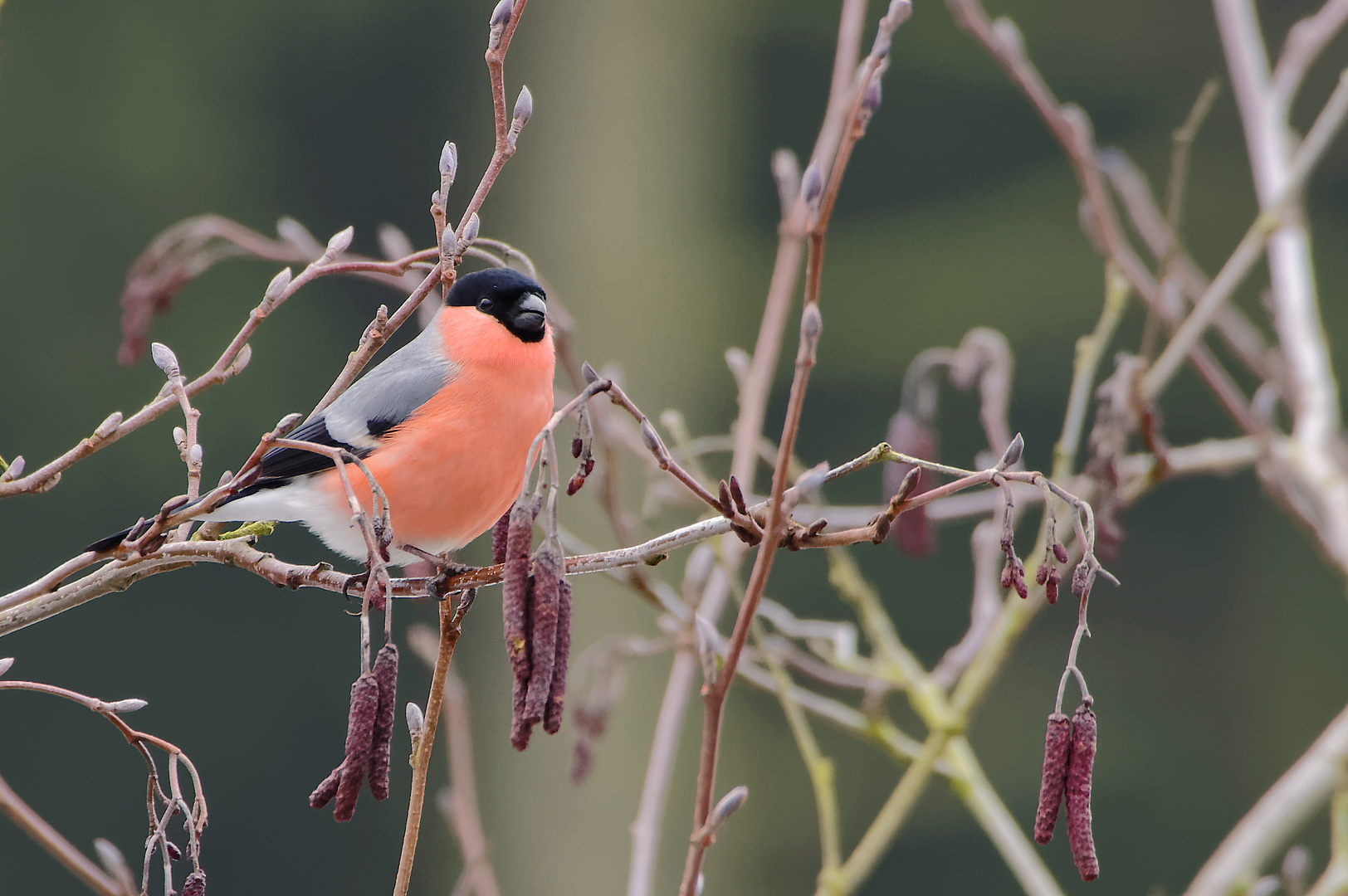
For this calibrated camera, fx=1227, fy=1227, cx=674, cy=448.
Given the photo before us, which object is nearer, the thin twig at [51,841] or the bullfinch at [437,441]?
the thin twig at [51,841]

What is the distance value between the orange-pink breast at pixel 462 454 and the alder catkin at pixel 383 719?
1.26ft

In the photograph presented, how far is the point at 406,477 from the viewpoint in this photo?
32.8 inches

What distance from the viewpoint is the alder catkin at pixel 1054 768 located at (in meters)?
0.43

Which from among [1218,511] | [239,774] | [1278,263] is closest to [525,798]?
[239,774]

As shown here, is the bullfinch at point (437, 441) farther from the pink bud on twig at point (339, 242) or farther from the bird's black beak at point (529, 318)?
the pink bud on twig at point (339, 242)

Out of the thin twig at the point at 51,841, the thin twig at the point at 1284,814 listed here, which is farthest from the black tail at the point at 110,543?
the thin twig at the point at 1284,814

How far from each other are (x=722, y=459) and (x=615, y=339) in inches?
12.7

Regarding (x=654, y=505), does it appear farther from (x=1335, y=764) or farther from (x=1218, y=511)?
(x=1218, y=511)

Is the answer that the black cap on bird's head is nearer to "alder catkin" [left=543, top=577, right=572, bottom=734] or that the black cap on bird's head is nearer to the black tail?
the black tail

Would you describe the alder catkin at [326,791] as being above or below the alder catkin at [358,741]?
below

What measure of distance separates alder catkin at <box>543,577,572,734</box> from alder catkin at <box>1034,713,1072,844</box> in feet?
0.56

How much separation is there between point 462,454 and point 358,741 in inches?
16.7

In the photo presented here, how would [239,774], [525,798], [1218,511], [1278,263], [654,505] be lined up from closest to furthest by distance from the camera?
[654,505] → [1278,263] → [239,774] → [525,798] → [1218,511]

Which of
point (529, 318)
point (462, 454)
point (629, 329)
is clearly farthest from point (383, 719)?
point (629, 329)
